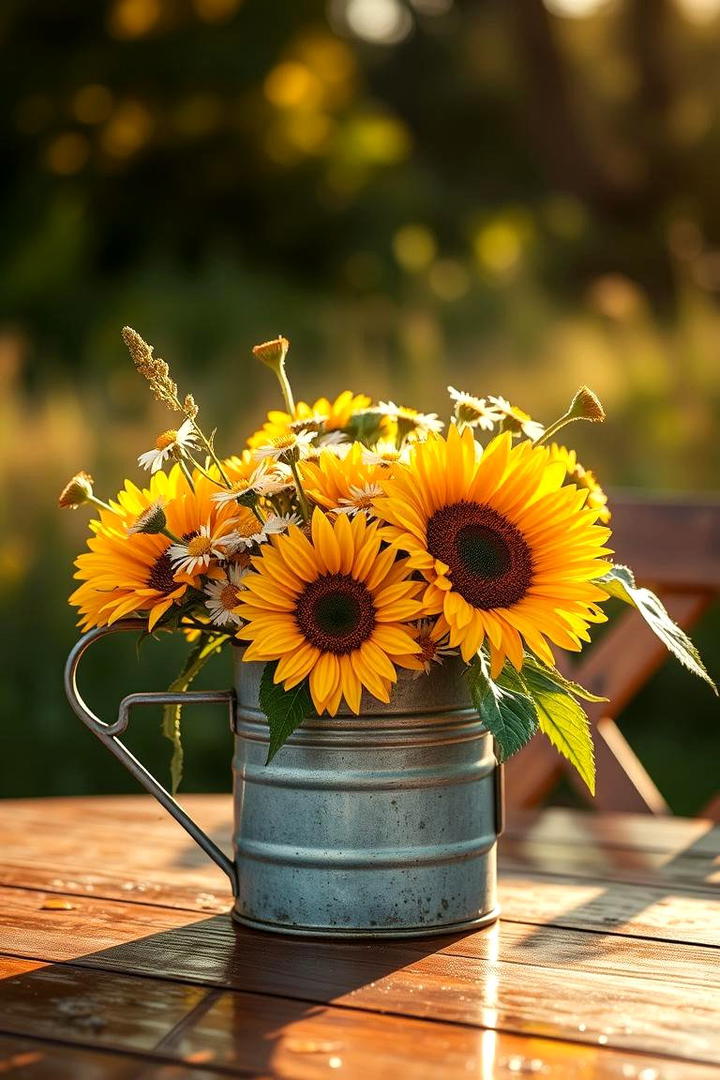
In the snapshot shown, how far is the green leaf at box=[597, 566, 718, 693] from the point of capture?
37.7 inches

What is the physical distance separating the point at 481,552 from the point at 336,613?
3.9 inches

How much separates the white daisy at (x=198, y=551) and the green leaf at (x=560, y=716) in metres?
0.22

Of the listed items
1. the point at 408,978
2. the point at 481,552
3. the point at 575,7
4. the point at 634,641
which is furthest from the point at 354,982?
the point at 575,7

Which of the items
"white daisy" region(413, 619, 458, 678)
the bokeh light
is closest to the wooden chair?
"white daisy" region(413, 619, 458, 678)

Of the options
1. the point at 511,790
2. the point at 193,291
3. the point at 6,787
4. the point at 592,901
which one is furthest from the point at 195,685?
the point at 193,291

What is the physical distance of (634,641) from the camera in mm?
1687

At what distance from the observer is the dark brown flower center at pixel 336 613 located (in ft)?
2.94

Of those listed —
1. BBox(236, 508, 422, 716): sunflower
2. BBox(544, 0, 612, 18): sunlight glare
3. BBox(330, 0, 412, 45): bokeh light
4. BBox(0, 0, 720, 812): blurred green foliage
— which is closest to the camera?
BBox(236, 508, 422, 716): sunflower

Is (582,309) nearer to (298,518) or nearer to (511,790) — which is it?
(511,790)

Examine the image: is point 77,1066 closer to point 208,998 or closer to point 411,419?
point 208,998

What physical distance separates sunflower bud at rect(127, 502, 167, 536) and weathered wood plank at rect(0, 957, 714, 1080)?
29cm

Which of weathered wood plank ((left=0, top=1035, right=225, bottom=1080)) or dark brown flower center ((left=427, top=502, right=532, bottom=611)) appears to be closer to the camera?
weathered wood plank ((left=0, top=1035, right=225, bottom=1080))

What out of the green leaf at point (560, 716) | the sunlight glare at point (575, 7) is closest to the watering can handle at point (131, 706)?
the green leaf at point (560, 716)

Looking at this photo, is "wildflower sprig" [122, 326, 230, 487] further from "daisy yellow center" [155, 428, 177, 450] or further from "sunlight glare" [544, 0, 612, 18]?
"sunlight glare" [544, 0, 612, 18]
